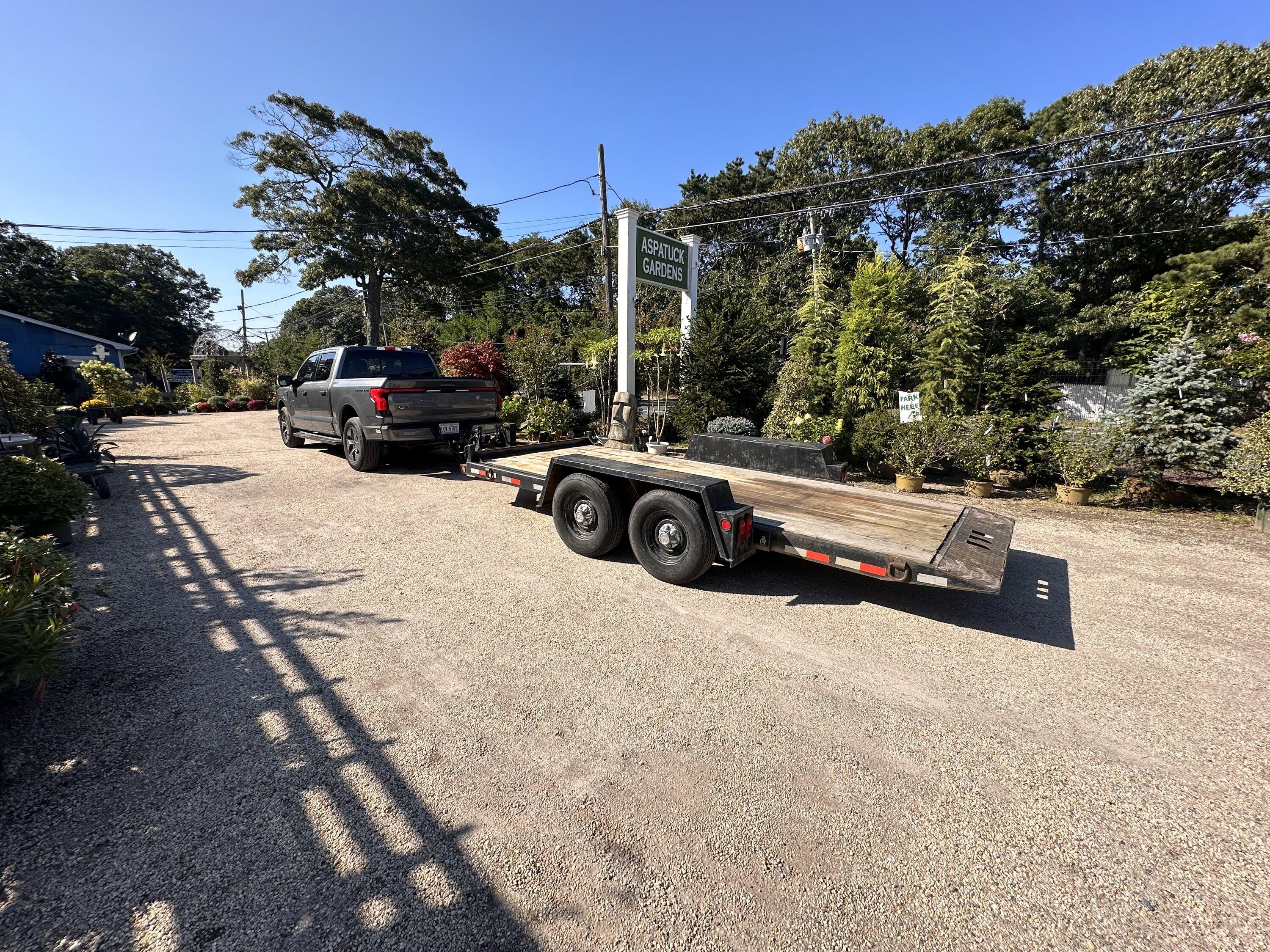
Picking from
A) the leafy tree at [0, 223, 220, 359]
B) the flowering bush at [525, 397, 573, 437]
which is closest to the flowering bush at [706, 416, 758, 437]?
the flowering bush at [525, 397, 573, 437]

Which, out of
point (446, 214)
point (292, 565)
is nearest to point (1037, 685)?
point (292, 565)

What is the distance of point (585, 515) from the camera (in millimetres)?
4891

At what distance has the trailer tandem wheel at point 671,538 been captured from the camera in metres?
3.95

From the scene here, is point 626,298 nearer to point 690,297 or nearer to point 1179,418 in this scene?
point 690,297

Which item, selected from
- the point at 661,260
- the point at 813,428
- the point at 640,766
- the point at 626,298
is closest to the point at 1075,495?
the point at 813,428

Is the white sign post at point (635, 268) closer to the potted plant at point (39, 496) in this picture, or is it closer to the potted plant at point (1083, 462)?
the potted plant at point (1083, 462)

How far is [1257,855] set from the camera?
6.12 feet

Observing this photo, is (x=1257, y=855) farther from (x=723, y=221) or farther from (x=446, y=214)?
(x=446, y=214)

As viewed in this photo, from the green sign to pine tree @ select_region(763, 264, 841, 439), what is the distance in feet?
9.35

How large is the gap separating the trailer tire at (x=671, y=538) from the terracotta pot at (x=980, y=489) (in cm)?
568

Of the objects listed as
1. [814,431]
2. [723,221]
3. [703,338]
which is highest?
[723,221]

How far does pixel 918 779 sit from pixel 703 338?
950cm

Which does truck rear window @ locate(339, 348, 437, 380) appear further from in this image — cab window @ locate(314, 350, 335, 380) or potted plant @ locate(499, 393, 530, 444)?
potted plant @ locate(499, 393, 530, 444)

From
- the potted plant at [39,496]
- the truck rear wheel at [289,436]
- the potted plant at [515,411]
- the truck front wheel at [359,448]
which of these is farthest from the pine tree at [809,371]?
the truck rear wheel at [289,436]
